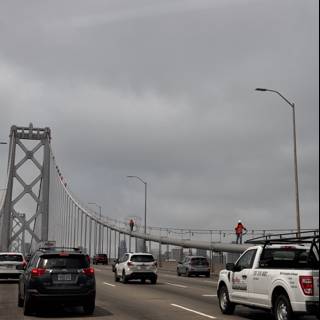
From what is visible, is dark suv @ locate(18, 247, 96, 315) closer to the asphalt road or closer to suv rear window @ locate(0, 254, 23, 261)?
the asphalt road

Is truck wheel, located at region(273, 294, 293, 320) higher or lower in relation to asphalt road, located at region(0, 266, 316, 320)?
higher

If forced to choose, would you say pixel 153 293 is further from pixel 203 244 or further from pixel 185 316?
pixel 203 244

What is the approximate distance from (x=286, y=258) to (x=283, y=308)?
1461 millimetres

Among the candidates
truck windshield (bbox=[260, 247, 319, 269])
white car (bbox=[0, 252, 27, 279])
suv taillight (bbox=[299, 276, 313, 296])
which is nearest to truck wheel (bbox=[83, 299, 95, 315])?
truck windshield (bbox=[260, 247, 319, 269])

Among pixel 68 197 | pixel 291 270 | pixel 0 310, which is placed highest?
pixel 68 197

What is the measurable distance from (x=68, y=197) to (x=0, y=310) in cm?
6921

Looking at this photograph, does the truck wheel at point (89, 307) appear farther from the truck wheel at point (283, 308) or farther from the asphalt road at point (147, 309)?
the truck wheel at point (283, 308)

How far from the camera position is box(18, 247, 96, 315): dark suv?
1528cm

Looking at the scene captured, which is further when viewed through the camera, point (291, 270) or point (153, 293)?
point (153, 293)

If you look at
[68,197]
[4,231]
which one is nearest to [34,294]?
[4,231]

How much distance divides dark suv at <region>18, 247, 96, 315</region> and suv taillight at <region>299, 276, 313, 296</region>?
5.61 meters

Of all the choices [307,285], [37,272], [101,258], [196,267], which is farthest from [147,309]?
[101,258]

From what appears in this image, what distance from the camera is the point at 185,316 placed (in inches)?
593

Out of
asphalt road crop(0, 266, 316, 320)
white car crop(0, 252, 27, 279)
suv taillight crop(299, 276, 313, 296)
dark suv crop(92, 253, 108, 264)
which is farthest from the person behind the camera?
dark suv crop(92, 253, 108, 264)
